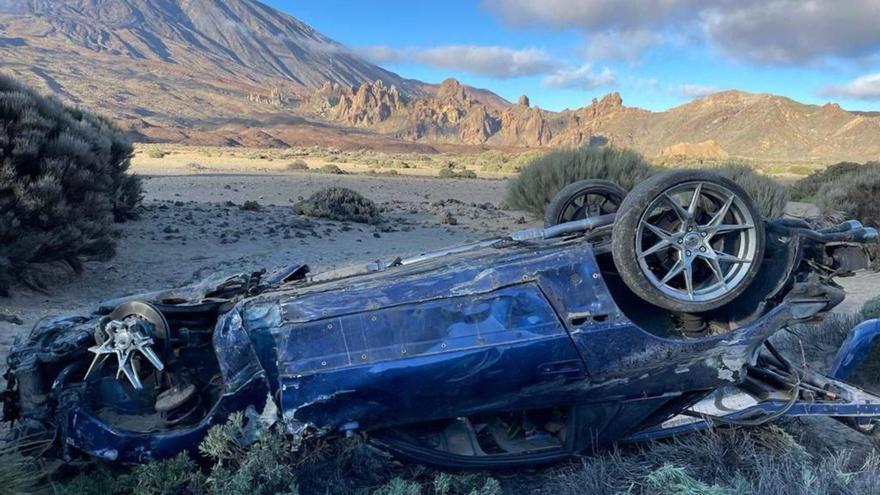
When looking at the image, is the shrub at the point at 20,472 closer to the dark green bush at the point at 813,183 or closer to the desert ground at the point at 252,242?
the desert ground at the point at 252,242

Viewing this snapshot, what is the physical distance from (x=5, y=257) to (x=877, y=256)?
12.5 meters

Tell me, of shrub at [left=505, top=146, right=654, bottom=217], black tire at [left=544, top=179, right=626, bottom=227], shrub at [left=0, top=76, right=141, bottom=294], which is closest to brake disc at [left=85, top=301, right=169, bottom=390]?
black tire at [left=544, top=179, right=626, bottom=227]

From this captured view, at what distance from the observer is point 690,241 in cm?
373

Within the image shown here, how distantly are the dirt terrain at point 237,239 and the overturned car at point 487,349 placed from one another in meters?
3.06

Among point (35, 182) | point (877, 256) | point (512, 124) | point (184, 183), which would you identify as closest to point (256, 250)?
point (35, 182)

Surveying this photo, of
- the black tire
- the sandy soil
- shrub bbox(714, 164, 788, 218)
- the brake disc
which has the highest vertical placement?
the black tire

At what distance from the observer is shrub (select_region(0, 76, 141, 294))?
861cm

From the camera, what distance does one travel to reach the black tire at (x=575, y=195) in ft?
17.2

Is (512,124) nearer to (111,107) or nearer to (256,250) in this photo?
(111,107)

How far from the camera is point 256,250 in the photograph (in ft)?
39.4

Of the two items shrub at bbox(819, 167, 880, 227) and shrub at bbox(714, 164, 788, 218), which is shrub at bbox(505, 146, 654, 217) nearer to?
shrub at bbox(714, 164, 788, 218)

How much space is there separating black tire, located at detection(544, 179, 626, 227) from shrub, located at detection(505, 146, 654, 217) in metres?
12.4

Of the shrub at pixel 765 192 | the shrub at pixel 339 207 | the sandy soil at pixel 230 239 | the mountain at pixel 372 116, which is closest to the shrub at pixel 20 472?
the sandy soil at pixel 230 239

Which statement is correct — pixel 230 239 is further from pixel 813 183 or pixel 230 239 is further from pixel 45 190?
pixel 813 183
